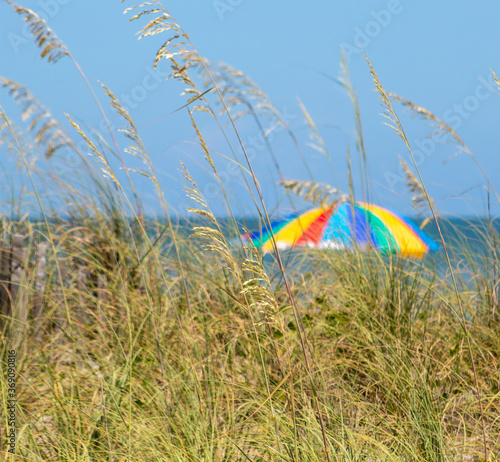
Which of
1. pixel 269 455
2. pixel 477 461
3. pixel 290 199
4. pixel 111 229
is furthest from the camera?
pixel 111 229

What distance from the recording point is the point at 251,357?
2.62m

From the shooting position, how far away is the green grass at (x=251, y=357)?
1693 millimetres

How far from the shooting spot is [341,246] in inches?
141

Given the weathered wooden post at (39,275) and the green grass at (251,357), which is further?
the weathered wooden post at (39,275)

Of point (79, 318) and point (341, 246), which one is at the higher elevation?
point (341, 246)

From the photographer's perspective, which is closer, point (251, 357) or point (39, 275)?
point (251, 357)

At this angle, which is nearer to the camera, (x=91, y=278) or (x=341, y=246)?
(x=341, y=246)

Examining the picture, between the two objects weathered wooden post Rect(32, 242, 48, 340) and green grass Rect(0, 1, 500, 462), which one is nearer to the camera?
green grass Rect(0, 1, 500, 462)

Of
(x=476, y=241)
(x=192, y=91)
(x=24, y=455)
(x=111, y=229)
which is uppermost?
(x=192, y=91)

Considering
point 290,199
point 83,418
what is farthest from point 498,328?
point 83,418

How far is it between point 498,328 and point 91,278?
2999mm

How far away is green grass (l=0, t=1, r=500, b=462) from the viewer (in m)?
1.69

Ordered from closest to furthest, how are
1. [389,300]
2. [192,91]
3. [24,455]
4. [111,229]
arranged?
1. [192,91]
2. [24,455]
3. [389,300]
4. [111,229]

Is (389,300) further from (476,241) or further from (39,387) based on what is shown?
(39,387)
